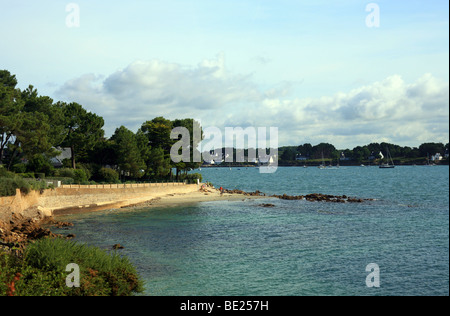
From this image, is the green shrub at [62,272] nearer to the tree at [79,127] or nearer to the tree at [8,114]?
the tree at [8,114]

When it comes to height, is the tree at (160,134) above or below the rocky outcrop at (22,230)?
above

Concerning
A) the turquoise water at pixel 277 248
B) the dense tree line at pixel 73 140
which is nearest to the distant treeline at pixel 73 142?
the dense tree line at pixel 73 140

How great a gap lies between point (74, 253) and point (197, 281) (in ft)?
23.4

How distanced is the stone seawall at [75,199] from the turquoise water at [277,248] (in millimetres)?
3414

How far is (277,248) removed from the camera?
31812mm

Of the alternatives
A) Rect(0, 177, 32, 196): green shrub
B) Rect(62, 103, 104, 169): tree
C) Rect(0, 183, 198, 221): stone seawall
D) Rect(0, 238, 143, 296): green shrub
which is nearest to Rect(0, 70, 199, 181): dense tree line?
Rect(62, 103, 104, 169): tree

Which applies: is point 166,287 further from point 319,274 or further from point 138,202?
point 138,202

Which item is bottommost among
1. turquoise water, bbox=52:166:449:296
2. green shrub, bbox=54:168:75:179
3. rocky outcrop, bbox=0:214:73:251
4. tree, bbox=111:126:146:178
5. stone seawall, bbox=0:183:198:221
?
turquoise water, bbox=52:166:449:296

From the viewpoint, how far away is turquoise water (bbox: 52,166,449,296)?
22.0 meters

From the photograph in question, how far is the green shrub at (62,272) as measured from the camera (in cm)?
1447

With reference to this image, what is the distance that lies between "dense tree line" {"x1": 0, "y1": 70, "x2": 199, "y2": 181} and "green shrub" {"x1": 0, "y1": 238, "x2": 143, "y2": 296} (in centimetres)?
3682
